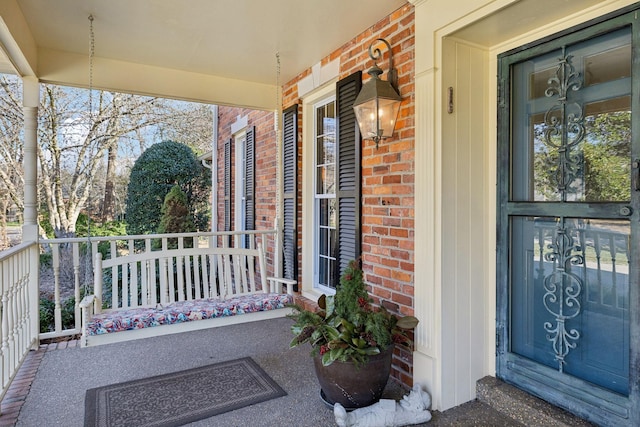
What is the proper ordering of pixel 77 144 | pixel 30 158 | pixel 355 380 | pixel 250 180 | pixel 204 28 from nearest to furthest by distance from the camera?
Answer: pixel 355 380
pixel 204 28
pixel 30 158
pixel 250 180
pixel 77 144

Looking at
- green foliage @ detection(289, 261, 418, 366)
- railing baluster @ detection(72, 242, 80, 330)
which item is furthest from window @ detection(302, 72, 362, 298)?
railing baluster @ detection(72, 242, 80, 330)

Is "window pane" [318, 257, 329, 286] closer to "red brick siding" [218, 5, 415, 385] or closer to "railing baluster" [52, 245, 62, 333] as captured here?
"red brick siding" [218, 5, 415, 385]

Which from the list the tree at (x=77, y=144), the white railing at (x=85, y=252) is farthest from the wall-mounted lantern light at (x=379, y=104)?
the tree at (x=77, y=144)

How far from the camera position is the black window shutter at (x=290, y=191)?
13.3ft

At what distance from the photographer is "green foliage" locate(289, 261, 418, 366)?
6.87 ft

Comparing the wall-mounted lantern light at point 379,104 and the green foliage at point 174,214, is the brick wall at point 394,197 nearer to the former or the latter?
the wall-mounted lantern light at point 379,104

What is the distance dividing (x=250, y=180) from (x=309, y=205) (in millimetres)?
1753

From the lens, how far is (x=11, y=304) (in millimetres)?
2662

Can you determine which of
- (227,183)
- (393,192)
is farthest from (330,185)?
(227,183)

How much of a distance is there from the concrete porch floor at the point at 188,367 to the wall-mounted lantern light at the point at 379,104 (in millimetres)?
1742

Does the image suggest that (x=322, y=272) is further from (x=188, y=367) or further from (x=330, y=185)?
(x=188, y=367)

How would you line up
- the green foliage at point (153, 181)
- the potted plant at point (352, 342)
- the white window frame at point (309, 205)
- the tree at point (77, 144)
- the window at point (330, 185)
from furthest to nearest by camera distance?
1. the green foliage at point (153, 181)
2. the tree at point (77, 144)
3. the white window frame at point (309, 205)
4. the window at point (330, 185)
5. the potted plant at point (352, 342)

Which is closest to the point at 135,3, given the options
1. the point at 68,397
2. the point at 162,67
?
the point at 162,67

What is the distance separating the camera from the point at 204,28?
9.55 feet
